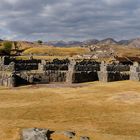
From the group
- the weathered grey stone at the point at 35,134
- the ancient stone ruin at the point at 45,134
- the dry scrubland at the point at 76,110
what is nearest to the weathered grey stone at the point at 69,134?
the ancient stone ruin at the point at 45,134

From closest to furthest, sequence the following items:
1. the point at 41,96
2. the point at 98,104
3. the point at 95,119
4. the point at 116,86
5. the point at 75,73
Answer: the point at 95,119 < the point at 98,104 < the point at 41,96 < the point at 116,86 < the point at 75,73

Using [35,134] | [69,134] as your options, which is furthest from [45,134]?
[69,134]

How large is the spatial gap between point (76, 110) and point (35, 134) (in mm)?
9381

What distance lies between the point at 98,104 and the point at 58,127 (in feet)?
29.5

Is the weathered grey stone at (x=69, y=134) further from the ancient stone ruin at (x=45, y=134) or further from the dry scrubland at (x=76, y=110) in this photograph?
the dry scrubland at (x=76, y=110)

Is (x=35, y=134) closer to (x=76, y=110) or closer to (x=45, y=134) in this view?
(x=45, y=134)

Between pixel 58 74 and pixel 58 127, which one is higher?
pixel 58 74

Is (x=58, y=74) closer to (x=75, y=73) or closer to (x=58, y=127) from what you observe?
(x=75, y=73)

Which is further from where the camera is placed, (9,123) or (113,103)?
(113,103)

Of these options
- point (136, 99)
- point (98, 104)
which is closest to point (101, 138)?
point (98, 104)

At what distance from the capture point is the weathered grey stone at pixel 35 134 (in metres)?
24.9

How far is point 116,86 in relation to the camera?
4719cm

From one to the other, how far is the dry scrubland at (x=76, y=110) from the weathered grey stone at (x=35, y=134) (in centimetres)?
73

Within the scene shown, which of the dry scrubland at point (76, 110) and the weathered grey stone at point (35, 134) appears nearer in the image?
the weathered grey stone at point (35, 134)
